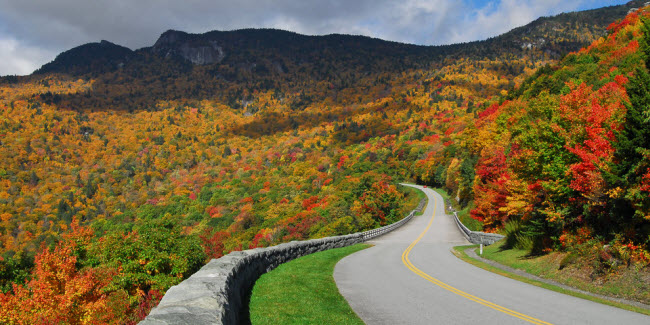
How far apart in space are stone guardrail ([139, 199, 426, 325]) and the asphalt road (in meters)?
3.17

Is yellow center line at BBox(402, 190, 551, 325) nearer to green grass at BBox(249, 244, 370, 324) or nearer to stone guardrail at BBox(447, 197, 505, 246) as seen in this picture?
green grass at BBox(249, 244, 370, 324)

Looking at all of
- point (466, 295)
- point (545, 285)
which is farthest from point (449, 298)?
point (545, 285)

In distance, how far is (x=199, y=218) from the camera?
10600 cm

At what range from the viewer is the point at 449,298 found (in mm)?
12086

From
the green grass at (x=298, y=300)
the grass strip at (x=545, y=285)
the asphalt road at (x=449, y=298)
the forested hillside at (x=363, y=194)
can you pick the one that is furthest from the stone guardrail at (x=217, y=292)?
the grass strip at (x=545, y=285)

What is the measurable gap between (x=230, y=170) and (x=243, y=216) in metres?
79.9

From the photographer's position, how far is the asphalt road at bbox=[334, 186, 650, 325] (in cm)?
970

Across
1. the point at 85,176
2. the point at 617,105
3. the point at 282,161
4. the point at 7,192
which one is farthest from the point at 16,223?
the point at 617,105

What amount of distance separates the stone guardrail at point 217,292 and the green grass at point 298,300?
0.41m

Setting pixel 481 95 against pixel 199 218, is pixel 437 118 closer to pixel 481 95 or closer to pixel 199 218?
pixel 481 95

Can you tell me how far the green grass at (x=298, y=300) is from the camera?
8.56m

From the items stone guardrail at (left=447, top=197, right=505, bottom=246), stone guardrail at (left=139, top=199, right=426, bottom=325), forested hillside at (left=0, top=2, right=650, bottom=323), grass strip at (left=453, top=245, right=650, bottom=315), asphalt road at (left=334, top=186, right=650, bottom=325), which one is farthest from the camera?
stone guardrail at (left=447, top=197, right=505, bottom=246)

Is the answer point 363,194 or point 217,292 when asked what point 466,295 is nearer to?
point 217,292

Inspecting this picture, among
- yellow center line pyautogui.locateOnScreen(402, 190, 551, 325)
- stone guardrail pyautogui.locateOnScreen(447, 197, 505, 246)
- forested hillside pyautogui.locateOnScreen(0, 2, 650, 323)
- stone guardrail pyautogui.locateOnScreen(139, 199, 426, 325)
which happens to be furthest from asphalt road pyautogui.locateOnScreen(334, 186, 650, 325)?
stone guardrail pyautogui.locateOnScreen(447, 197, 505, 246)
